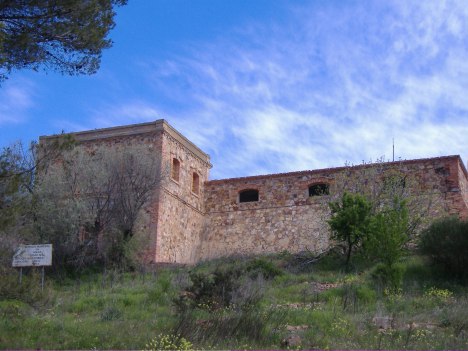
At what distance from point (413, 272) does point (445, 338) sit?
636 cm

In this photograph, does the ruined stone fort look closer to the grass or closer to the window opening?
the window opening

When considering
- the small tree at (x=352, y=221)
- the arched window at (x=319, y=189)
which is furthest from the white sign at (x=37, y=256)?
the arched window at (x=319, y=189)

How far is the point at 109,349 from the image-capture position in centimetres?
950

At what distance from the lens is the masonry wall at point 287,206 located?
2203 centimetres

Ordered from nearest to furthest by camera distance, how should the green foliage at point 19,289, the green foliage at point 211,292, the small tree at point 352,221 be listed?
the green foliage at point 19,289 < the green foliage at point 211,292 < the small tree at point 352,221

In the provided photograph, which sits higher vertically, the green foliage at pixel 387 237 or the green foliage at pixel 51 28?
the green foliage at pixel 51 28

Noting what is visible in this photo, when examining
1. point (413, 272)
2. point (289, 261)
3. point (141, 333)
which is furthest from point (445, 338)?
point (289, 261)

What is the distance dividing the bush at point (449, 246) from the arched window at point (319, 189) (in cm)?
754

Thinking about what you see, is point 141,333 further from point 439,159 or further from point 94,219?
point 439,159

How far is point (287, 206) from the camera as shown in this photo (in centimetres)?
2420

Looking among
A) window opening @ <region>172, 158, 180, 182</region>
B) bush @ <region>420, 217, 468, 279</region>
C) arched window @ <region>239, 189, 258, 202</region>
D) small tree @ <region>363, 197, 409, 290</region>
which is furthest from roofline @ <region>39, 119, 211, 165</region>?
bush @ <region>420, 217, 468, 279</region>

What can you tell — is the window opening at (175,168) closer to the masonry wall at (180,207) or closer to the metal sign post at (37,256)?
the masonry wall at (180,207)

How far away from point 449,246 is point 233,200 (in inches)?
437

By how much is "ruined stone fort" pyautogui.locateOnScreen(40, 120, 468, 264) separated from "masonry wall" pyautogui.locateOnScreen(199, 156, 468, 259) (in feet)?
0.11
